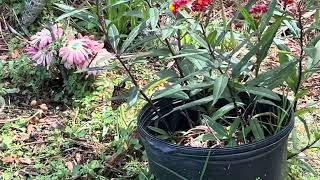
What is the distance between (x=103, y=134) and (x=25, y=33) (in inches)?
46.2

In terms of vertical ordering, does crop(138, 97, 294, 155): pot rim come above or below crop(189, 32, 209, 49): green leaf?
below

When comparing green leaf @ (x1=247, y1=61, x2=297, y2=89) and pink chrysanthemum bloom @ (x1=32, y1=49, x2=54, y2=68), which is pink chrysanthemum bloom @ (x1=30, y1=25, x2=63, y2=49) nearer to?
pink chrysanthemum bloom @ (x1=32, y1=49, x2=54, y2=68)

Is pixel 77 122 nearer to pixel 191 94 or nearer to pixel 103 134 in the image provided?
pixel 103 134

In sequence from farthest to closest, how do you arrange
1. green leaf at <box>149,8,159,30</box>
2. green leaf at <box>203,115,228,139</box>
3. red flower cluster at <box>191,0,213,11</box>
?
1. green leaf at <box>203,115,228,139</box>
2. green leaf at <box>149,8,159,30</box>
3. red flower cluster at <box>191,0,213,11</box>

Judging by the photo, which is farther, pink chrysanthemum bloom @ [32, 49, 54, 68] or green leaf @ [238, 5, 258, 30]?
pink chrysanthemum bloom @ [32, 49, 54, 68]

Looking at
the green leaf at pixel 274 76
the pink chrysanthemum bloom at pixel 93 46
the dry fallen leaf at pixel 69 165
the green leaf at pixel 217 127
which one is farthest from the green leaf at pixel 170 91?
the pink chrysanthemum bloom at pixel 93 46

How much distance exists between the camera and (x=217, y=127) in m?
2.04

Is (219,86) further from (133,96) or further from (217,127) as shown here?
(133,96)

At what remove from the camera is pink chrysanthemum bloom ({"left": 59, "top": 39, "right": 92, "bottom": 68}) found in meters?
3.02

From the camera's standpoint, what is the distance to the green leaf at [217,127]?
2031 millimetres

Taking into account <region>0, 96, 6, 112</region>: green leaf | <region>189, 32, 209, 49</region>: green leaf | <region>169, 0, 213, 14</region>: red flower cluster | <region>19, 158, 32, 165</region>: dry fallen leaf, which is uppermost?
<region>169, 0, 213, 14</region>: red flower cluster

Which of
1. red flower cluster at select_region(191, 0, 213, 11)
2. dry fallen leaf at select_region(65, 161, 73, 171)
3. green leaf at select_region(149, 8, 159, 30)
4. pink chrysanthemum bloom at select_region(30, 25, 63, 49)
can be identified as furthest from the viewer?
pink chrysanthemum bloom at select_region(30, 25, 63, 49)

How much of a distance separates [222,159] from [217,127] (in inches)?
4.9

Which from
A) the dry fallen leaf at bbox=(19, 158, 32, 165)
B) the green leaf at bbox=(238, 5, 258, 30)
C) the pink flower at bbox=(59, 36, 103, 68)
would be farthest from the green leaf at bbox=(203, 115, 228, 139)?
the pink flower at bbox=(59, 36, 103, 68)
